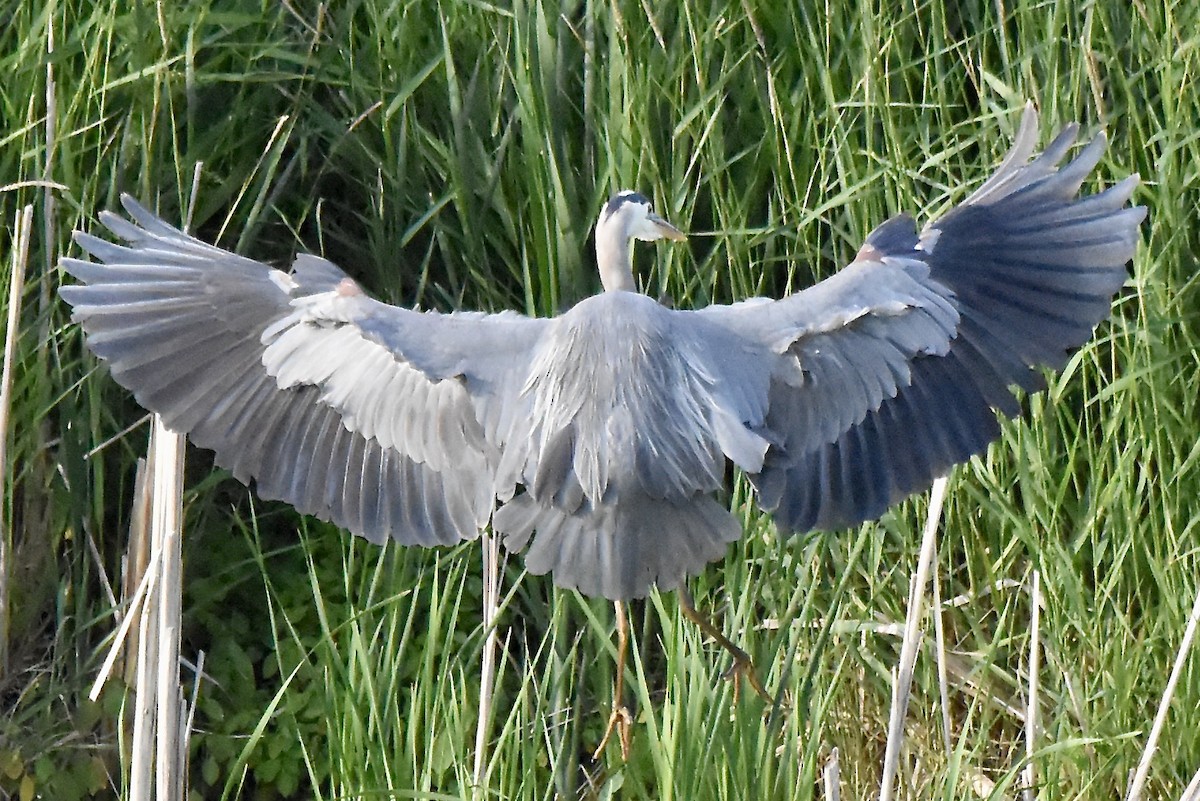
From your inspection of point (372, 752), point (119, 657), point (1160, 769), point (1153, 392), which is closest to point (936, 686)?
point (1160, 769)

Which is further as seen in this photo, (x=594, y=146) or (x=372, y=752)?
(x=594, y=146)

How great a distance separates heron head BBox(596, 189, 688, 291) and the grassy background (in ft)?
0.74

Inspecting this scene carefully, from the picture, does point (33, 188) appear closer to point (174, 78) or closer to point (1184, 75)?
point (174, 78)

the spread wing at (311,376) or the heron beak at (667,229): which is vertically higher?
the heron beak at (667,229)

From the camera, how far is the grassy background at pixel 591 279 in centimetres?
311

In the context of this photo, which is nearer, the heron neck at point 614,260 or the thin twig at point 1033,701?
the thin twig at point 1033,701

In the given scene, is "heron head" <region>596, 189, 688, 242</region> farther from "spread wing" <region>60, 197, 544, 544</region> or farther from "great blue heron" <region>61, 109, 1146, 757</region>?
"spread wing" <region>60, 197, 544, 544</region>

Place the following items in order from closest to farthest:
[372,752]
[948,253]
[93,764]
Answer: [372,752] < [948,253] < [93,764]

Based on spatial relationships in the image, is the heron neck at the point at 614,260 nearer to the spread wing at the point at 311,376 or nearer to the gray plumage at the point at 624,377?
the gray plumage at the point at 624,377

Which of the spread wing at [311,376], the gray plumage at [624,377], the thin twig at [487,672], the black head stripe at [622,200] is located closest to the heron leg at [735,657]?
the gray plumage at [624,377]

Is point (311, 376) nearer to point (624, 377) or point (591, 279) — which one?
point (624, 377)

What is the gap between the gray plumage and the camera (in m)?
2.75

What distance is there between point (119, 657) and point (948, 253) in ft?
6.09

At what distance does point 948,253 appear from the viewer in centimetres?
299
